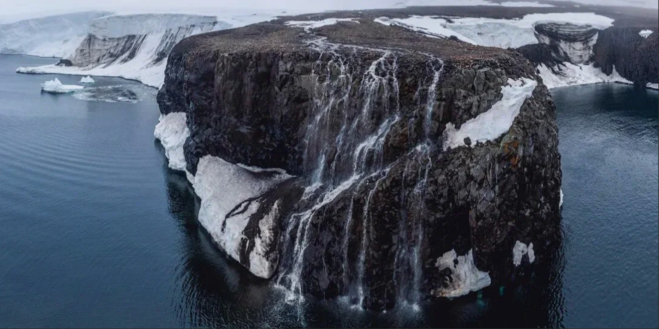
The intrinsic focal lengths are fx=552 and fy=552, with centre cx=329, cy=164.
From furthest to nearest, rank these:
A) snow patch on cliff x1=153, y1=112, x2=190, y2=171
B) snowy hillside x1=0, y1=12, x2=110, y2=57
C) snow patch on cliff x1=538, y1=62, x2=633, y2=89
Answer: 1. snowy hillside x1=0, y1=12, x2=110, y2=57
2. snow patch on cliff x1=538, y1=62, x2=633, y2=89
3. snow patch on cliff x1=153, y1=112, x2=190, y2=171

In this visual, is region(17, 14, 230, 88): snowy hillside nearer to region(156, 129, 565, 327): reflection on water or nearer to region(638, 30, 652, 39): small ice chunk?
region(638, 30, 652, 39): small ice chunk

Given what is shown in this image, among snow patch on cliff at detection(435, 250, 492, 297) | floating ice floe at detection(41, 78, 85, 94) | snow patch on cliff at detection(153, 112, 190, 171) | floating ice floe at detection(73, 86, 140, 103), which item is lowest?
snow patch on cliff at detection(435, 250, 492, 297)

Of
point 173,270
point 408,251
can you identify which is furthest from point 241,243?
point 408,251

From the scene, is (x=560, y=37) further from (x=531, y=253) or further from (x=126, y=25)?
(x=126, y=25)

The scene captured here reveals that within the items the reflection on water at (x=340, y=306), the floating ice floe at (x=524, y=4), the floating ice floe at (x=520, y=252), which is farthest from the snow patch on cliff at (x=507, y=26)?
the reflection on water at (x=340, y=306)

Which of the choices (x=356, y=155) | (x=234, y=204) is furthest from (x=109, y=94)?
(x=356, y=155)

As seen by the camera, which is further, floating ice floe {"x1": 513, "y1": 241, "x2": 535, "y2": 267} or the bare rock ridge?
the bare rock ridge

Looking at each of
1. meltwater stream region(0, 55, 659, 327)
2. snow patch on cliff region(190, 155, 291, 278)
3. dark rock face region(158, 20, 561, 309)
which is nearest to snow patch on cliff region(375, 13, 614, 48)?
meltwater stream region(0, 55, 659, 327)
